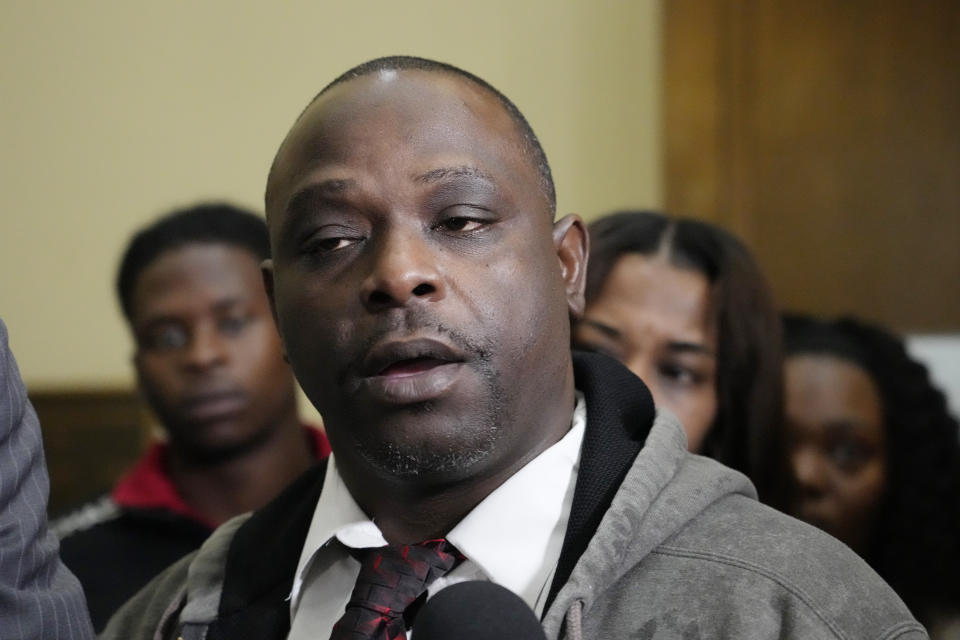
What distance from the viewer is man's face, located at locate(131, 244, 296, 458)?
2.57 meters

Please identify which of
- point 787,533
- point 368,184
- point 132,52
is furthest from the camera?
point 132,52

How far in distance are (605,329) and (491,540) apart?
911 mm

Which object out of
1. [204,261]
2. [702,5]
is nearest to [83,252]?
[204,261]

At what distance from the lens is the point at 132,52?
3520mm

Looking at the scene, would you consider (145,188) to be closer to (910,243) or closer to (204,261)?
(204,261)

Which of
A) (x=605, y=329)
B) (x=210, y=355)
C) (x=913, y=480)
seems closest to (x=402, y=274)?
(x=605, y=329)

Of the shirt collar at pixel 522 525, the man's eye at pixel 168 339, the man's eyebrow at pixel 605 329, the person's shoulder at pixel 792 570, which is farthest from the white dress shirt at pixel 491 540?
the man's eye at pixel 168 339

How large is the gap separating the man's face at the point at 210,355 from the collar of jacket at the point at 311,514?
102 centimetres

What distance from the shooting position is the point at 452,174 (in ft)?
4.37

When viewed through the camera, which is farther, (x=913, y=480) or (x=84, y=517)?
(x=84, y=517)

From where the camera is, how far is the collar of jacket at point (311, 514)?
1260 mm

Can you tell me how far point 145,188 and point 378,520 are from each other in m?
2.37

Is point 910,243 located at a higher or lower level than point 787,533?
lower

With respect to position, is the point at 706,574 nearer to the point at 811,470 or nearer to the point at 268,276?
the point at 268,276
